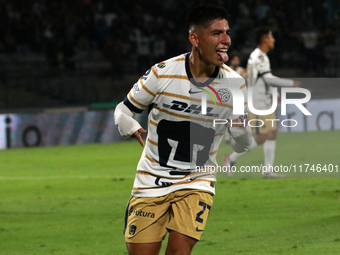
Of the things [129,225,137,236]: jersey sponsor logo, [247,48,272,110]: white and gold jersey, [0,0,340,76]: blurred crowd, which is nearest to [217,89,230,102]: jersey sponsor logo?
[129,225,137,236]: jersey sponsor logo

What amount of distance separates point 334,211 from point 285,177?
2.57 meters

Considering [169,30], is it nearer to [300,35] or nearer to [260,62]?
[300,35]

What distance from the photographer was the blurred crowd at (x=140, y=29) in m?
20.5

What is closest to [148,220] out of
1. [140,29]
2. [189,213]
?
[189,213]

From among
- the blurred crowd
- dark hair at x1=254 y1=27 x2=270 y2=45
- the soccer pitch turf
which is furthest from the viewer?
the blurred crowd

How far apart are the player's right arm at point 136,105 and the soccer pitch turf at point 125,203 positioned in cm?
246

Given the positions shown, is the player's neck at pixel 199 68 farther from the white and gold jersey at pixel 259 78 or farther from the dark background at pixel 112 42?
the dark background at pixel 112 42

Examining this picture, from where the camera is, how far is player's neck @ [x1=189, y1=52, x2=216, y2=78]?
374cm

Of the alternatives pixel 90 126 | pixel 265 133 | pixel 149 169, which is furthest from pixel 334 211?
pixel 90 126

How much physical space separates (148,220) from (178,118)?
0.64 meters

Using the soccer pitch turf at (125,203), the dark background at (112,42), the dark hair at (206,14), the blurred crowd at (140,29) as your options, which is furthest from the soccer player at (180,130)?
the blurred crowd at (140,29)

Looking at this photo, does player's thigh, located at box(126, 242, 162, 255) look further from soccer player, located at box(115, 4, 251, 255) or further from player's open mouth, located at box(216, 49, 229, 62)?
player's open mouth, located at box(216, 49, 229, 62)

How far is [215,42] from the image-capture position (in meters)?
3.62

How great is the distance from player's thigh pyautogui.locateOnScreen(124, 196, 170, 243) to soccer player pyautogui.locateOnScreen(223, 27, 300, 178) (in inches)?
228
